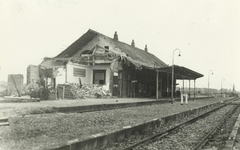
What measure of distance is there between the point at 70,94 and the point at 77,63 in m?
4.74

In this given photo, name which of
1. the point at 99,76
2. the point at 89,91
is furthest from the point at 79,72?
the point at 89,91

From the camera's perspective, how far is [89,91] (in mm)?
23453

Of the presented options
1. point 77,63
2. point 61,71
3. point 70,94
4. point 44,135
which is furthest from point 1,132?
point 77,63

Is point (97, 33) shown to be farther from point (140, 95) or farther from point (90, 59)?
point (140, 95)

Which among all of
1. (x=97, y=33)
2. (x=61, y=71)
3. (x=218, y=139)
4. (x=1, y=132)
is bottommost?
(x=218, y=139)

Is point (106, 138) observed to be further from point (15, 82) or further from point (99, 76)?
point (99, 76)

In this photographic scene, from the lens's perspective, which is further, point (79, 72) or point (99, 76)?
point (99, 76)

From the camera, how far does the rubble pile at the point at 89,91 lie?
21.5m

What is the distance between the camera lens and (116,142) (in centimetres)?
707

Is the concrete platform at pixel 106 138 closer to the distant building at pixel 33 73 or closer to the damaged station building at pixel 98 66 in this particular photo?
the damaged station building at pixel 98 66

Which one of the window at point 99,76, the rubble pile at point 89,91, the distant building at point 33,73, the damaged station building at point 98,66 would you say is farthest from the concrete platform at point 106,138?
the window at point 99,76

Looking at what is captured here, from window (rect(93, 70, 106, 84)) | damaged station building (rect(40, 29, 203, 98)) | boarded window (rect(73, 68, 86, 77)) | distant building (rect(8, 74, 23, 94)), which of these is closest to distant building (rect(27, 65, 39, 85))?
distant building (rect(8, 74, 23, 94))

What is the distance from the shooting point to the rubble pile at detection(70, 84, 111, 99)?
70.6 feet

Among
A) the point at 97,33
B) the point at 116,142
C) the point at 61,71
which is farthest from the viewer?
the point at 97,33
